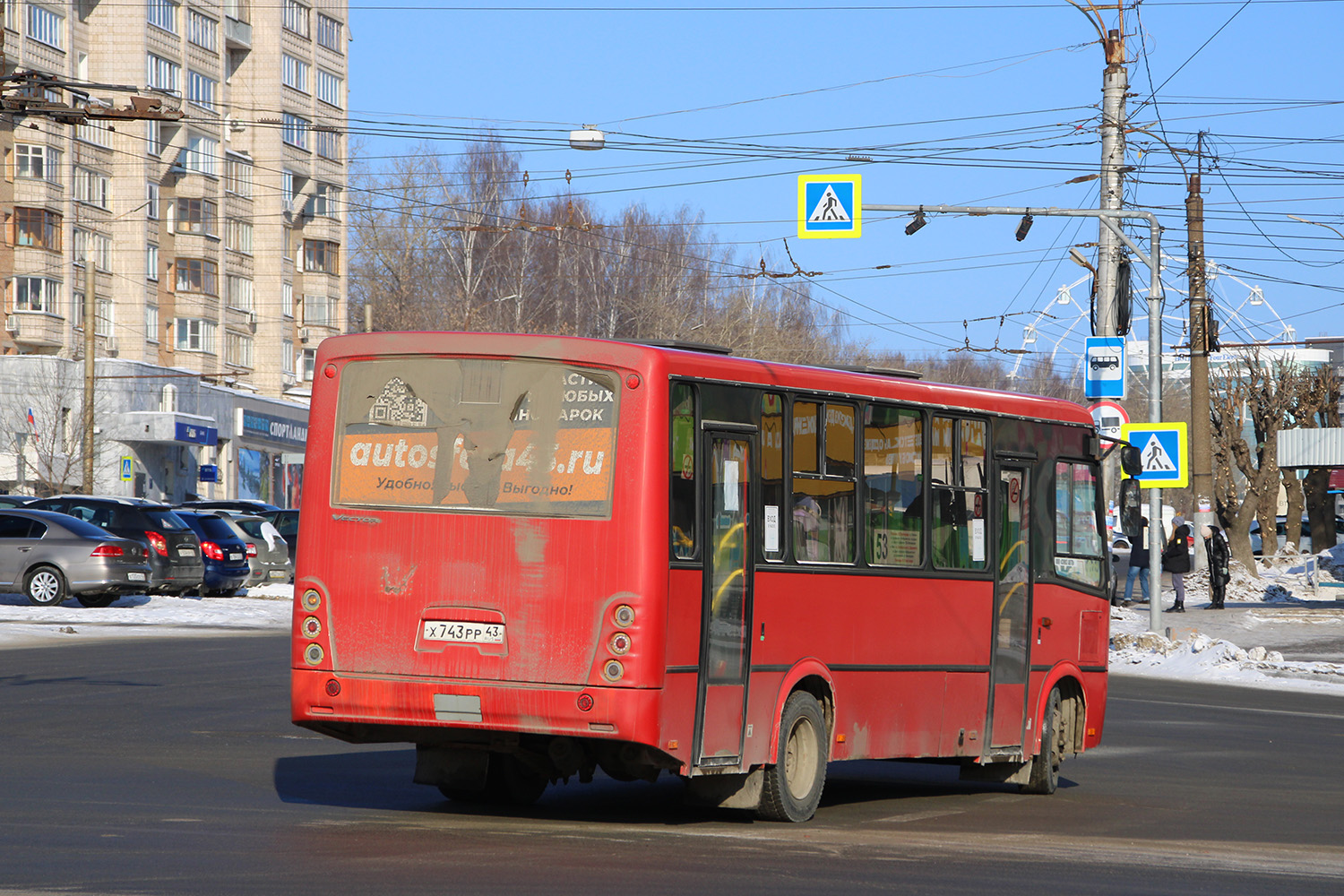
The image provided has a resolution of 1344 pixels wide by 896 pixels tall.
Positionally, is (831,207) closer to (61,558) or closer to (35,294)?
(61,558)

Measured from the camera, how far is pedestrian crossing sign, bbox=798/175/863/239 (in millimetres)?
25703

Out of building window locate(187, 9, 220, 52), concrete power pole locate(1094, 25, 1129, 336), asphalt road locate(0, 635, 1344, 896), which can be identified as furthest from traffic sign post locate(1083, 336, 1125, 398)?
building window locate(187, 9, 220, 52)

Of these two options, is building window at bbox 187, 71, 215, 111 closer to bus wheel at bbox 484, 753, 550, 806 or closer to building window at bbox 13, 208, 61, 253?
building window at bbox 13, 208, 61, 253

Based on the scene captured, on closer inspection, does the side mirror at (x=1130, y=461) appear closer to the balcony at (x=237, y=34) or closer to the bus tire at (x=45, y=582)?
the bus tire at (x=45, y=582)

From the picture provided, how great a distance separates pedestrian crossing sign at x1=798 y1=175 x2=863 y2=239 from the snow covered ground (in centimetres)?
701

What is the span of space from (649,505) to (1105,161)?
21399 mm

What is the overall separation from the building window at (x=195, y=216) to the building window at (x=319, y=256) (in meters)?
8.19

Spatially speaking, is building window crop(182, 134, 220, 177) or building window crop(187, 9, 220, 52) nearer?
building window crop(187, 9, 220, 52)

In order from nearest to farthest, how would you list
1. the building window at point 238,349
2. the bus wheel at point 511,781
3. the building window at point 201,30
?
the bus wheel at point 511,781 < the building window at point 201,30 < the building window at point 238,349

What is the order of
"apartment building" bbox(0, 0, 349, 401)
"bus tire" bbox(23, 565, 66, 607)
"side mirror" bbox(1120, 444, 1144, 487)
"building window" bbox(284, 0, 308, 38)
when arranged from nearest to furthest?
"side mirror" bbox(1120, 444, 1144, 487)
"bus tire" bbox(23, 565, 66, 607)
"apartment building" bbox(0, 0, 349, 401)
"building window" bbox(284, 0, 308, 38)

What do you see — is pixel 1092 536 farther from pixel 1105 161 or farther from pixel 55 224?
pixel 55 224

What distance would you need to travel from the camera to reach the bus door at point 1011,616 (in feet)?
39.5

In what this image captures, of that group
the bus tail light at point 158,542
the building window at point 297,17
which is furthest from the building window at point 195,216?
the bus tail light at point 158,542

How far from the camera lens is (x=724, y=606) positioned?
32.0ft
